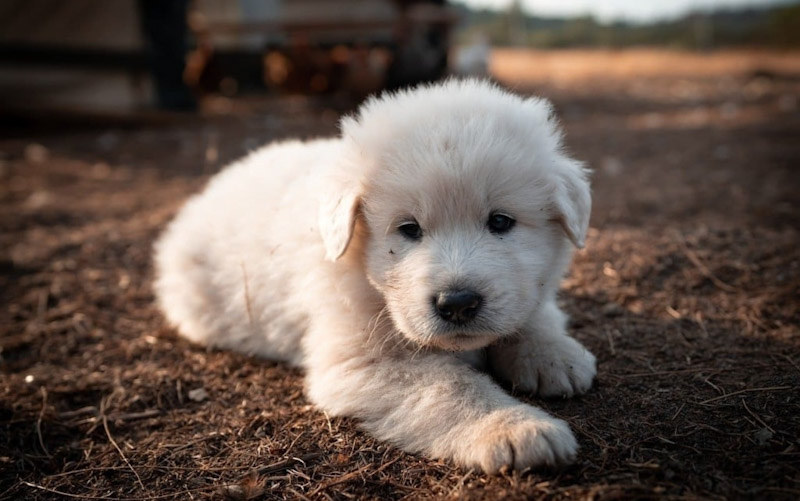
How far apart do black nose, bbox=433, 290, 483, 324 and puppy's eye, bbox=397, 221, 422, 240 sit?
0.37m

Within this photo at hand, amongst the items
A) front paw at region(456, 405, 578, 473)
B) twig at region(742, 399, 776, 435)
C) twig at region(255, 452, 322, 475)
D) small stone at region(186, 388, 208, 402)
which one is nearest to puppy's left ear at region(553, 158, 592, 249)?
front paw at region(456, 405, 578, 473)

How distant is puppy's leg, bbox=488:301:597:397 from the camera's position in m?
3.17

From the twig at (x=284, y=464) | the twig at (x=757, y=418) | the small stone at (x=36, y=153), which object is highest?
the twig at (x=757, y=418)

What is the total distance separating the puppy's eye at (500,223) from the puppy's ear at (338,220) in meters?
0.62

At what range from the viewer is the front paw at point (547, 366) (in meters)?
3.17

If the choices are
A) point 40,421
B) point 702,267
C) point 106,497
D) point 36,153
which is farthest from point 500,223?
point 36,153

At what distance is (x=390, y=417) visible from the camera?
2.94m

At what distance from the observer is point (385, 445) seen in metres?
2.92

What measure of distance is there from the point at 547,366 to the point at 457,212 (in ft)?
3.02

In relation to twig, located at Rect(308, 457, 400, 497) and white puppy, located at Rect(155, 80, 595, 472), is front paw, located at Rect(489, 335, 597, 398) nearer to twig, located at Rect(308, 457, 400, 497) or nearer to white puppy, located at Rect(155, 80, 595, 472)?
white puppy, located at Rect(155, 80, 595, 472)

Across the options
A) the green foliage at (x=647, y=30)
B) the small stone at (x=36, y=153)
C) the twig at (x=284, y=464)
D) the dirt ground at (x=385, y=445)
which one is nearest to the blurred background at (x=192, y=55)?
the small stone at (x=36, y=153)

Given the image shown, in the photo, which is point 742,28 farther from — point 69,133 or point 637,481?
point 637,481

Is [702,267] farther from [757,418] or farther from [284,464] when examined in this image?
[284,464]

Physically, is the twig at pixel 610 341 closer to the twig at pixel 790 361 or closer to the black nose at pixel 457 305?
the twig at pixel 790 361
